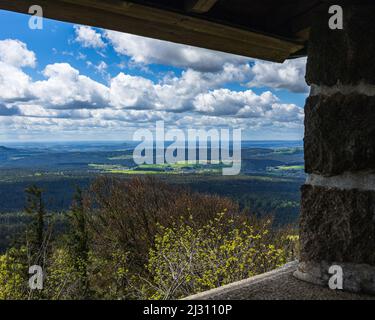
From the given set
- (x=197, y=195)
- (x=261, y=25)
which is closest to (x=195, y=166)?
(x=197, y=195)

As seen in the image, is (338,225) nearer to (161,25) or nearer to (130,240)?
(161,25)

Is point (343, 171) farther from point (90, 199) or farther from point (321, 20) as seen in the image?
point (90, 199)

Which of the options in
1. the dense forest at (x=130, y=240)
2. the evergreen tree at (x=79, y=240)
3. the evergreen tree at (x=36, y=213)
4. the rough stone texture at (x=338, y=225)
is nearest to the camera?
the rough stone texture at (x=338, y=225)

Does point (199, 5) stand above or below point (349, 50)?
above

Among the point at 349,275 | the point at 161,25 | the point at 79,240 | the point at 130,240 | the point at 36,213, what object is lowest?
the point at 130,240

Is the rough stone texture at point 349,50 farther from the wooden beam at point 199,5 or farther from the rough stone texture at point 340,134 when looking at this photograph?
the wooden beam at point 199,5

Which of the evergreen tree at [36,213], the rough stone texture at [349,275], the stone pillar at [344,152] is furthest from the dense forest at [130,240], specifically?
the stone pillar at [344,152]

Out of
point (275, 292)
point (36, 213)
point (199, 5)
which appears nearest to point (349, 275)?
point (275, 292)
